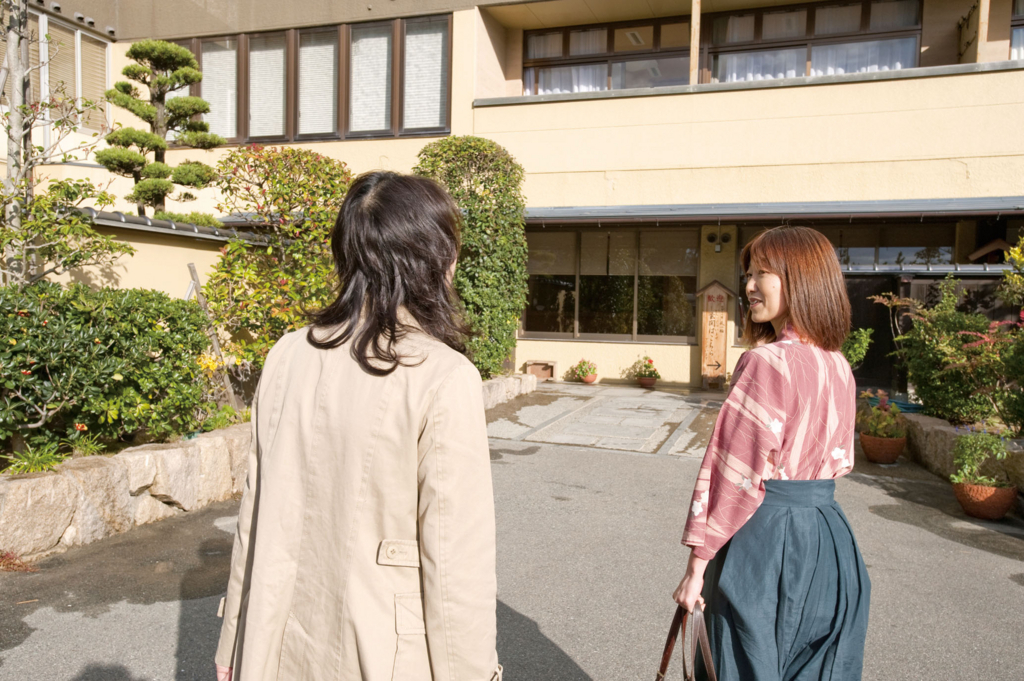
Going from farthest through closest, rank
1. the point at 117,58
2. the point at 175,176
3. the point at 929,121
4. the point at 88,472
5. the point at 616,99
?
the point at 117,58
the point at 616,99
the point at 929,121
the point at 175,176
the point at 88,472

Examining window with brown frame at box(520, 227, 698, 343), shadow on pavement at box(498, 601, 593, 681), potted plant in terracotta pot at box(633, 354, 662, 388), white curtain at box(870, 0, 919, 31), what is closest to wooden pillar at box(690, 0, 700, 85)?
window with brown frame at box(520, 227, 698, 343)

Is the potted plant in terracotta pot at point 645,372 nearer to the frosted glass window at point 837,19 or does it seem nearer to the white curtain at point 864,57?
the white curtain at point 864,57

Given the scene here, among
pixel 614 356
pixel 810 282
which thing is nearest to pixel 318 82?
pixel 614 356

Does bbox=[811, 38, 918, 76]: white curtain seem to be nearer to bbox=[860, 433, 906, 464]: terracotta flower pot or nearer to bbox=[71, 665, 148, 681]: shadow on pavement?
bbox=[860, 433, 906, 464]: terracotta flower pot

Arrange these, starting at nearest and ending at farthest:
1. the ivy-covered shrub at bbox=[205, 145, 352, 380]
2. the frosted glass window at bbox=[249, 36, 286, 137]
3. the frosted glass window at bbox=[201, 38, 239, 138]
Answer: the ivy-covered shrub at bbox=[205, 145, 352, 380] → the frosted glass window at bbox=[249, 36, 286, 137] → the frosted glass window at bbox=[201, 38, 239, 138]

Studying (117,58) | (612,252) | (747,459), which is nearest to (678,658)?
(747,459)

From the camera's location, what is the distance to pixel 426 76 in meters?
14.0

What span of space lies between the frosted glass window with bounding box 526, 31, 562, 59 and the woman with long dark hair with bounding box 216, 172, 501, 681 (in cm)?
1422

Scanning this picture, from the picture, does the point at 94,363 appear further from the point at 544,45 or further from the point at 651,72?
the point at 544,45

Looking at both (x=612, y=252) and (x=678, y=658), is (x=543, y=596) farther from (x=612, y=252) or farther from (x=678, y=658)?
(x=612, y=252)

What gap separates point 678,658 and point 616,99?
37.2 feet

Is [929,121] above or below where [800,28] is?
below

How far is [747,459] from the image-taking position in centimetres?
202

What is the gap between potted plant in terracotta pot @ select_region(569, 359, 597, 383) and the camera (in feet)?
43.6
